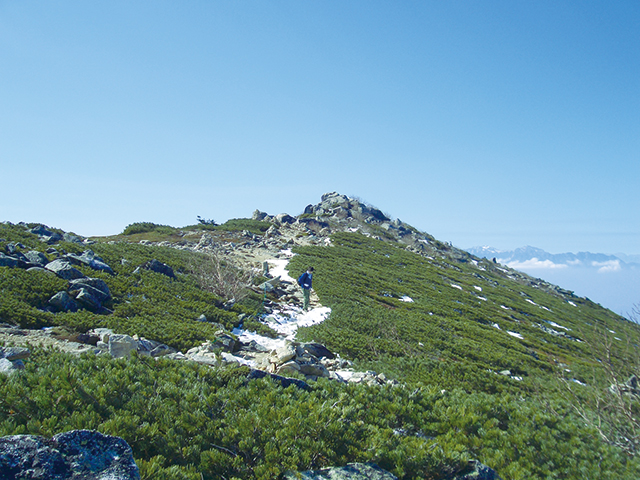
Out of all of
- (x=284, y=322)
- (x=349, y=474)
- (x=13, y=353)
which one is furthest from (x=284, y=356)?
(x=284, y=322)

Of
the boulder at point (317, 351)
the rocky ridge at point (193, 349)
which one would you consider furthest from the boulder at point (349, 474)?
the boulder at point (317, 351)

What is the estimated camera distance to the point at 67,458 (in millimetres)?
3039

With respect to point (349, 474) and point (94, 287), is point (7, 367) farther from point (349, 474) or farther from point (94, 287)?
point (94, 287)

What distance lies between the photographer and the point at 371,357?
13000 mm

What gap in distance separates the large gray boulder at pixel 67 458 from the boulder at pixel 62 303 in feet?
31.4

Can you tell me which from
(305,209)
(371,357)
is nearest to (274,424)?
(371,357)

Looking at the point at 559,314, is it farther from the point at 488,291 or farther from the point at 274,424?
the point at 274,424

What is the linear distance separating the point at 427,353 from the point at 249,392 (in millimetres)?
11221

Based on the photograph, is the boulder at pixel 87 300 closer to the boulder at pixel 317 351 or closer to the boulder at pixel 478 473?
the boulder at pixel 317 351

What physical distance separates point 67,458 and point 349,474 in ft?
10.2

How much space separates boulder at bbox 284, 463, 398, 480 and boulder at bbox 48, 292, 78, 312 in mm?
10329

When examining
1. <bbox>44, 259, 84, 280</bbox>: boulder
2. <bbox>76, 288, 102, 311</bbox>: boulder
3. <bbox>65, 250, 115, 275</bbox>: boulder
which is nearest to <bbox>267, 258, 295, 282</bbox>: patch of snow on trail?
<bbox>65, 250, 115, 275</bbox>: boulder

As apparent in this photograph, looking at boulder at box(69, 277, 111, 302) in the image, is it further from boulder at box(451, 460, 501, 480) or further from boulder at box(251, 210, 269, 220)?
boulder at box(251, 210, 269, 220)

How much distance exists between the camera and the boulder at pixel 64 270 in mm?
12891
